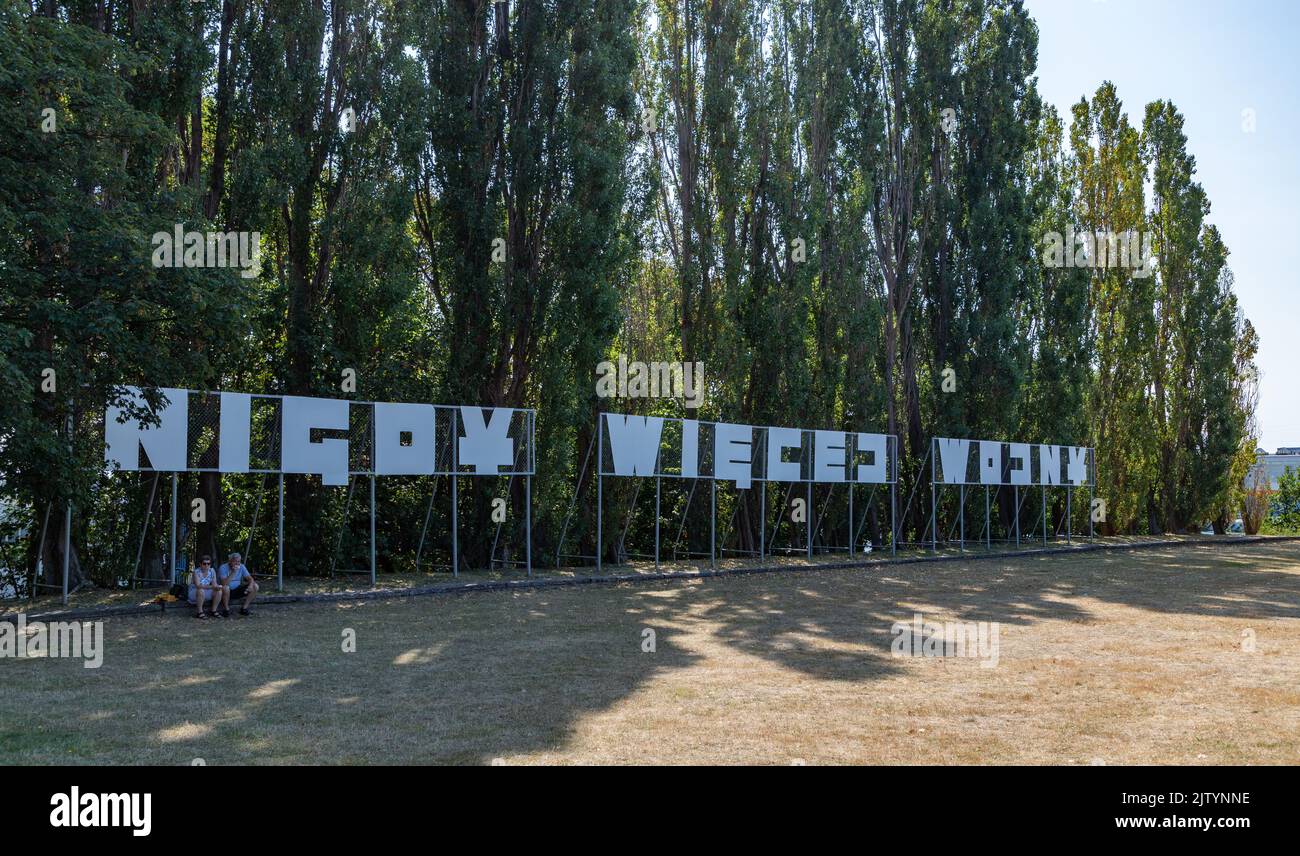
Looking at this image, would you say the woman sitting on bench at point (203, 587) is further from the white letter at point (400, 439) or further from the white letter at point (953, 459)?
the white letter at point (953, 459)

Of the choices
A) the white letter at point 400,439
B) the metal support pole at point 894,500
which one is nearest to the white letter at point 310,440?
the white letter at point 400,439

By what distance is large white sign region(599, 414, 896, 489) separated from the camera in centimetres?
2144

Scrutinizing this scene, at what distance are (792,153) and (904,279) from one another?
243 inches

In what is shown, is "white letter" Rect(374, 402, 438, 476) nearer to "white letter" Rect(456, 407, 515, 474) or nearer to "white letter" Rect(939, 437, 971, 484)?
"white letter" Rect(456, 407, 515, 474)

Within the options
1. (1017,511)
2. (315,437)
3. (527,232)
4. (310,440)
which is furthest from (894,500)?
(310,440)

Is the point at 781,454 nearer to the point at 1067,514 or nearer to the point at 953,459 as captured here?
the point at 953,459

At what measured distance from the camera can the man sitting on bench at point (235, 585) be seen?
1393cm

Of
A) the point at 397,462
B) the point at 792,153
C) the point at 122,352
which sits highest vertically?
the point at 792,153

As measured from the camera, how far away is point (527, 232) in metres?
21.7

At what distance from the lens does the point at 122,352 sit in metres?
12.3

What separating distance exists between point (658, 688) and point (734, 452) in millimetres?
14431

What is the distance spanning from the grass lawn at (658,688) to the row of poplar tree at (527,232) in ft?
12.8
